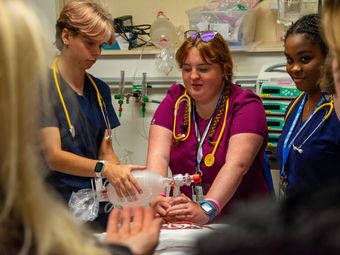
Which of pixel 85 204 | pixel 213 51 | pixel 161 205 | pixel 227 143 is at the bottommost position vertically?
pixel 85 204

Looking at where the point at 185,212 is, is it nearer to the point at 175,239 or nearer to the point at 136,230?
the point at 175,239

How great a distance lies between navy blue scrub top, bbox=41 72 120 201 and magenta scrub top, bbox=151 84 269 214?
13.0 inches

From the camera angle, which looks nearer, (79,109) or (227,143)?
(227,143)

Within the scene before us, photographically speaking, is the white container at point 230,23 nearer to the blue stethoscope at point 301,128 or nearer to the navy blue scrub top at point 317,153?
the blue stethoscope at point 301,128

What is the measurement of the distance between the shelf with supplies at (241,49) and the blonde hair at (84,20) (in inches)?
31.9

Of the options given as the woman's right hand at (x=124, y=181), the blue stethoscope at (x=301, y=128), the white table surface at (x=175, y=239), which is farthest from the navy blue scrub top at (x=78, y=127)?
the blue stethoscope at (x=301, y=128)

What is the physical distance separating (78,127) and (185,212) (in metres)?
0.69

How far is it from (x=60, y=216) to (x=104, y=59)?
2487 mm

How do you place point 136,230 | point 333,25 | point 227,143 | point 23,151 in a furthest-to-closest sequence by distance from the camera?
point 227,143 < point 136,230 < point 333,25 < point 23,151

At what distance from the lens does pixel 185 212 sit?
1819 millimetres

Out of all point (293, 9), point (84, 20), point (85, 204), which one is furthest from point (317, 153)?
point (293, 9)

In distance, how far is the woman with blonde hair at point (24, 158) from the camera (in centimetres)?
67

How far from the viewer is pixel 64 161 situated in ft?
6.93

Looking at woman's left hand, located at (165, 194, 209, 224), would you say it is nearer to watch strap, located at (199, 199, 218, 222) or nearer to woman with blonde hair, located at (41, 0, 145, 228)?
watch strap, located at (199, 199, 218, 222)
